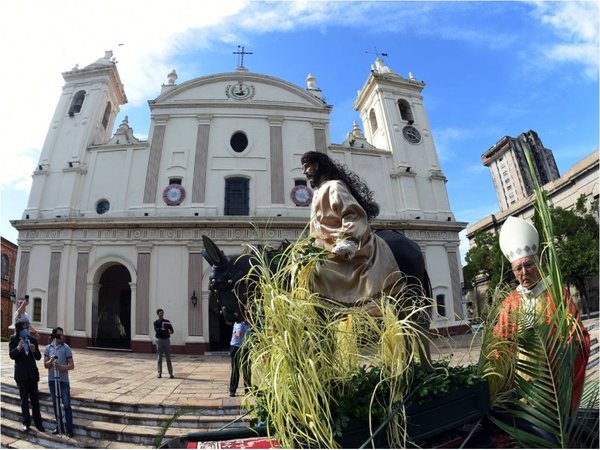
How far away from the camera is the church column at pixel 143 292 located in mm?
14423

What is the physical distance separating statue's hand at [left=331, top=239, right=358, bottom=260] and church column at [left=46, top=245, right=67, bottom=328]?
16.5 meters

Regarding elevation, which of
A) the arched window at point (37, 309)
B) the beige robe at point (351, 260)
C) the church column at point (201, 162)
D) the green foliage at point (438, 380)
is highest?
the church column at point (201, 162)

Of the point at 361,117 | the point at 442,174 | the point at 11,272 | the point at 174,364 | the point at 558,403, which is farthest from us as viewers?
the point at 11,272

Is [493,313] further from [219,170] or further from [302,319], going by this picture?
[219,170]

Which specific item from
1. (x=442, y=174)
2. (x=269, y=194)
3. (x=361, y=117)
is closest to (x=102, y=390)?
(x=269, y=194)

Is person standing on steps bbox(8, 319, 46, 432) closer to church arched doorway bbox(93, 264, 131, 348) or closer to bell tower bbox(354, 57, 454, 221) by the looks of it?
church arched doorway bbox(93, 264, 131, 348)

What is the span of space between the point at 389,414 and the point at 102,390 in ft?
24.6

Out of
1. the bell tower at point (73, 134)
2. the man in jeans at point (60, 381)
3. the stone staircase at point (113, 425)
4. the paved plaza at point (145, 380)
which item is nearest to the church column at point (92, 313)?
the paved plaza at point (145, 380)

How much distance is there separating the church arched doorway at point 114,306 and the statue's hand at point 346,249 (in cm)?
1641

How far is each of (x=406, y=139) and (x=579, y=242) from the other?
1017 cm

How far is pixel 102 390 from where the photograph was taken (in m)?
7.05

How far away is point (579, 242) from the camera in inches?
705

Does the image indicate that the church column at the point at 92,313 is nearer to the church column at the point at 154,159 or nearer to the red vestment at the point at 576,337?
the church column at the point at 154,159

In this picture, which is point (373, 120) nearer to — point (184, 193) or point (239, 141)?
point (239, 141)
